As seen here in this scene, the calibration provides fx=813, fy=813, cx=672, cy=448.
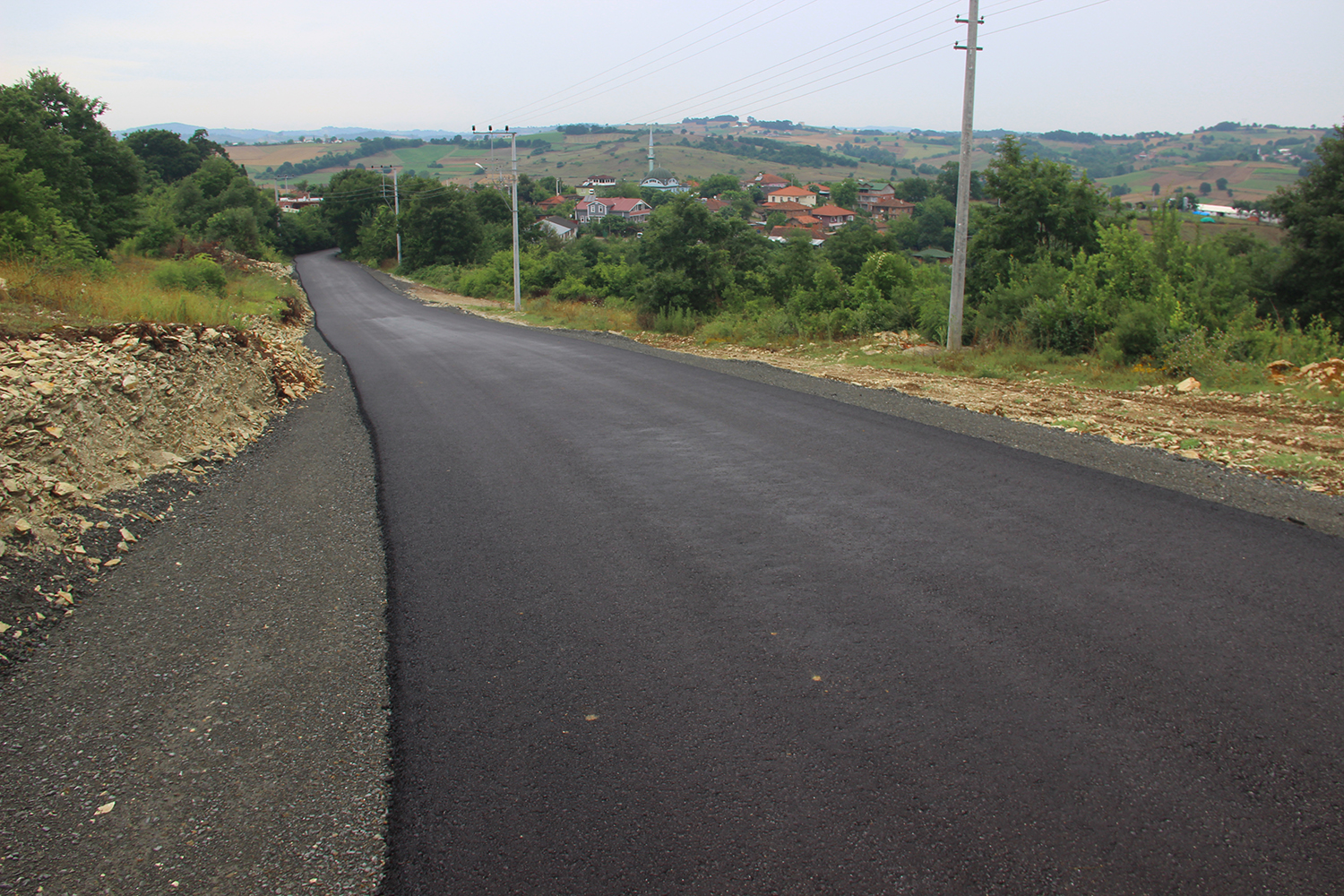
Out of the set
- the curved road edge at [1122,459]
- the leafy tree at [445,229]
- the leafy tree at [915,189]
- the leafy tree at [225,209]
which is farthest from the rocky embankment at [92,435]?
the leafy tree at [915,189]

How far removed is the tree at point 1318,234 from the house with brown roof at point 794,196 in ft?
385

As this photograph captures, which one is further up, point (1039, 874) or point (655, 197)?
point (655, 197)

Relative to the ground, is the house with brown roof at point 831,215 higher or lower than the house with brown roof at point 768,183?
lower

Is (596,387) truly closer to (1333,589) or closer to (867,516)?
(867,516)

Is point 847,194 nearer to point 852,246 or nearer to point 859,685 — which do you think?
point 852,246

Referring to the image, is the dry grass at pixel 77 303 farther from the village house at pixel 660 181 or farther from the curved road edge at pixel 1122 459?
the village house at pixel 660 181

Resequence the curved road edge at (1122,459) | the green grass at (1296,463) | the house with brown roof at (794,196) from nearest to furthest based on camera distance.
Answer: the curved road edge at (1122,459) < the green grass at (1296,463) < the house with brown roof at (794,196)

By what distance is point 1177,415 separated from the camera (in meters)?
9.91

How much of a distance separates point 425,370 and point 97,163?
29600 mm

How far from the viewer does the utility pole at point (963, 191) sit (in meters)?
15.7

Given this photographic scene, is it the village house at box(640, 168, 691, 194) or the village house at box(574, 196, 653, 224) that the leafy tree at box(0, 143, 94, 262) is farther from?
the village house at box(640, 168, 691, 194)

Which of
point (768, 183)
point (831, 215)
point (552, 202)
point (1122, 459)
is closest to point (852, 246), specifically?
point (1122, 459)

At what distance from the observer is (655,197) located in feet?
448

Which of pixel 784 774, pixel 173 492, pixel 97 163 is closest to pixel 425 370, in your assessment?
pixel 173 492
